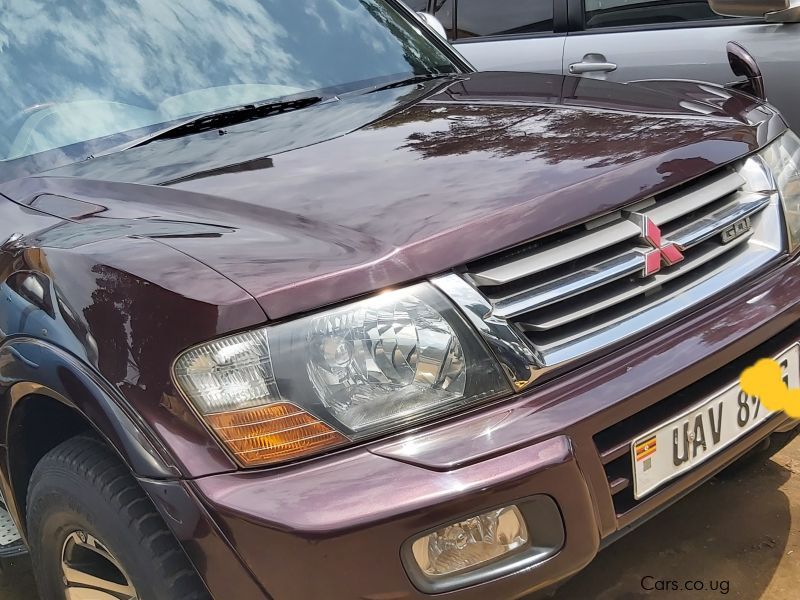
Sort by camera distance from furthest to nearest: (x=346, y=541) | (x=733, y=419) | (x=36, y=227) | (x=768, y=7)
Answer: (x=768, y=7), (x=36, y=227), (x=733, y=419), (x=346, y=541)

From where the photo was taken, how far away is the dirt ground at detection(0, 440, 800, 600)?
7.11 ft

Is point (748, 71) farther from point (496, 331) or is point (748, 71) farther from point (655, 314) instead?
point (496, 331)

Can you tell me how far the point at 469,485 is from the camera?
138 cm

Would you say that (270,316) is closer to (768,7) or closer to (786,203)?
(786,203)

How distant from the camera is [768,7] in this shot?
318 centimetres

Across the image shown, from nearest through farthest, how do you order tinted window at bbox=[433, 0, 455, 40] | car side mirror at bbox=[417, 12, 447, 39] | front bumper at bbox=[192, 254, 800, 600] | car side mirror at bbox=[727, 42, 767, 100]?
front bumper at bbox=[192, 254, 800, 600] → car side mirror at bbox=[727, 42, 767, 100] → car side mirror at bbox=[417, 12, 447, 39] → tinted window at bbox=[433, 0, 455, 40]

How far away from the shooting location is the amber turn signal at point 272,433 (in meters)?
1.44

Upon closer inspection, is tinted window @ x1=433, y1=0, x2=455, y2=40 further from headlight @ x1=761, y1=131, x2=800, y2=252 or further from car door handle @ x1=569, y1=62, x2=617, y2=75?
headlight @ x1=761, y1=131, x2=800, y2=252

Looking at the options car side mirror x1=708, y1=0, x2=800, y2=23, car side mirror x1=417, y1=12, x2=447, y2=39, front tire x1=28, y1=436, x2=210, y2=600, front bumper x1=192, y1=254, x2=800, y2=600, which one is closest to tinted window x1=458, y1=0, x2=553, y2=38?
car side mirror x1=417, y1=12, x2=447, y2=39

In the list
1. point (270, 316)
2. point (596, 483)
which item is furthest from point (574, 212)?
point (270, 316)

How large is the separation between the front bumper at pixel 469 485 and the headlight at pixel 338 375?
0.04 meters

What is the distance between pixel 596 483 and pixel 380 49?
183 centimetres

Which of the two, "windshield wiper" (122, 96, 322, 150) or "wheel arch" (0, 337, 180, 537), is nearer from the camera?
"wheel arch" (0, 337, 180, 537)

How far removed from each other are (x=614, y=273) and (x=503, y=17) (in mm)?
3753
